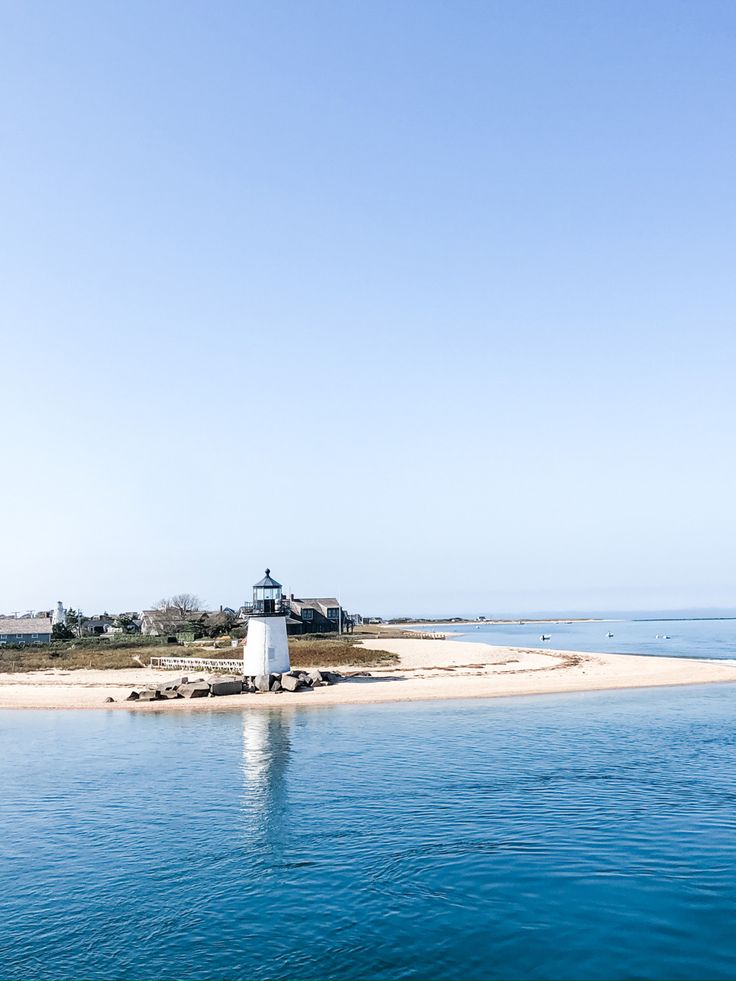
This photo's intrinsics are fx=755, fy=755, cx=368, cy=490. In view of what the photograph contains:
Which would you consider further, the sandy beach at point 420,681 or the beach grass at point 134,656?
the beach grass at point 134,656

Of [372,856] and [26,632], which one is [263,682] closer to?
[372,856]

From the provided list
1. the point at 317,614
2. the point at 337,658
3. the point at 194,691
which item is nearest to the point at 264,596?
the point at 194,691

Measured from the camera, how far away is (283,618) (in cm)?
5188

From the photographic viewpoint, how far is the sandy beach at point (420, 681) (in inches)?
1869

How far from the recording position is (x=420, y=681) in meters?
56.1

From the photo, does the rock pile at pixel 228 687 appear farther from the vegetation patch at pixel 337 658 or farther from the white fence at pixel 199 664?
the vegetation patch at pixel 337 658

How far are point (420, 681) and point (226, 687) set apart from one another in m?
14.9

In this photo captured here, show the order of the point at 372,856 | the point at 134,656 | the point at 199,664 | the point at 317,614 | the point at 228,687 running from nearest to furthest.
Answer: the point at 372,856, the point at 228,687, the point at 199,664, the point at 134,656, the point at 317,614

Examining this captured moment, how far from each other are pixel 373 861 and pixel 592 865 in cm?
535

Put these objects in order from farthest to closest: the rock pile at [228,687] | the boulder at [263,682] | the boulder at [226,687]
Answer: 1. the boulder at [263,682]
2. the boulder at [226,687]
3. the rock pile at [228,687]

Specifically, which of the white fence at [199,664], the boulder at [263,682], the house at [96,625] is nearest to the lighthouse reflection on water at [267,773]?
the boulder at [263,682]

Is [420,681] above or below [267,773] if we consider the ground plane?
Result: above

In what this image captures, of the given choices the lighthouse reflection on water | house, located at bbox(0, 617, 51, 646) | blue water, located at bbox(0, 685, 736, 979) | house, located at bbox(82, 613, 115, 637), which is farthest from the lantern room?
house, located at bbox(82, 613, 115, 637)

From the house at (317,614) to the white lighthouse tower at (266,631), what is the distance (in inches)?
2749
